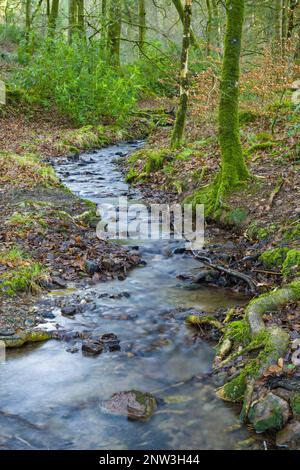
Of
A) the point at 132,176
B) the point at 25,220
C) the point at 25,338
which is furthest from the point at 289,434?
the point at 132,176

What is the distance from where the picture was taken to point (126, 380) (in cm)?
534

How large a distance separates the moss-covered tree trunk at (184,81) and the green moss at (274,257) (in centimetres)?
761

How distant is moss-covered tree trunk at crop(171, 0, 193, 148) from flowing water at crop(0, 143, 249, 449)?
305 inches

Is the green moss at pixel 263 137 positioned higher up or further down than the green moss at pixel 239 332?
higher up

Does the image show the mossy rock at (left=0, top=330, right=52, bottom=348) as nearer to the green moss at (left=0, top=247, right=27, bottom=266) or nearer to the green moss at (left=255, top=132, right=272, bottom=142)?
the green moss at (left=0, top=247, right=27, bottom=266)

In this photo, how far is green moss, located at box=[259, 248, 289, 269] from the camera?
7.62 meters

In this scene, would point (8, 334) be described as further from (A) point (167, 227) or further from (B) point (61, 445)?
(A) point (167, 227)

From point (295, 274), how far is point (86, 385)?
10.9 feet

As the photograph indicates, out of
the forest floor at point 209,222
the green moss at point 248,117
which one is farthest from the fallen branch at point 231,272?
the green moss at point 248,117

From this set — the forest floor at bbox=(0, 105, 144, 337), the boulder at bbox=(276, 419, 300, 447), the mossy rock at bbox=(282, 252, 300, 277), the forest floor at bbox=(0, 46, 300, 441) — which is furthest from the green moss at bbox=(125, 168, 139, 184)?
the boulder at bbox=(276, 419, 300, 447)

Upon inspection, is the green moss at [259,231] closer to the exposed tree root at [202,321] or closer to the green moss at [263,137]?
the exposed tree root at [202,321]

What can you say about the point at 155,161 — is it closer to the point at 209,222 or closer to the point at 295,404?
the point at 209,222

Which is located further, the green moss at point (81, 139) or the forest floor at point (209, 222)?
the green moss at point (81, 139)

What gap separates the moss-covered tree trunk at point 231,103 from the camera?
9.48 metres
